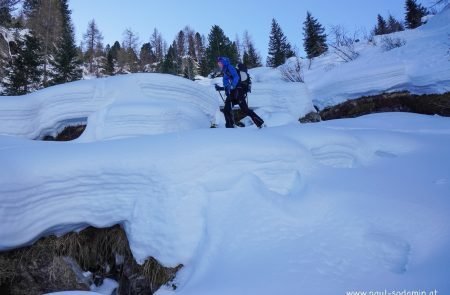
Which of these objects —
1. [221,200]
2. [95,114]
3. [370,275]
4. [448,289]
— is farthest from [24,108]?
[448,289]

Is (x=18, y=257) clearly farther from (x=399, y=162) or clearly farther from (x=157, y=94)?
(x=157, y=94)

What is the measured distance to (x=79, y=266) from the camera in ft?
12.1

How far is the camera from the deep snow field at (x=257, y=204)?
2.76 meters

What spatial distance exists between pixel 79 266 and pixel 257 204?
2.17 m

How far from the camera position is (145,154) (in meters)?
4.03

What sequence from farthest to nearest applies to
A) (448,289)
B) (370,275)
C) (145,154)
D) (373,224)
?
1. (145,154)
2. (373,224)
3. (370,275)
4. (448,289)

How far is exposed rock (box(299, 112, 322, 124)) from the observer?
36.3ft

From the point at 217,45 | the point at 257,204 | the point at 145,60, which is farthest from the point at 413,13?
the point at 257,204

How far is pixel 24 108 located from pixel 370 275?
8634mm

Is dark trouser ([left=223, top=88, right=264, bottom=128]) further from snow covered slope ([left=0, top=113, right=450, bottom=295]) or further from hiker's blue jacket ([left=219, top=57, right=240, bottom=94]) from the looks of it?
snow covered slope ([left=0, top=113, right=450, bottom=295])

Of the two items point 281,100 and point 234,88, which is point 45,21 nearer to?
point 281,100

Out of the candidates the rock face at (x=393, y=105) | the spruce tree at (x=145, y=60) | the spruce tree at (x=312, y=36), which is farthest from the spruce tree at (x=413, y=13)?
the spruce tree at (x=145, y=60)

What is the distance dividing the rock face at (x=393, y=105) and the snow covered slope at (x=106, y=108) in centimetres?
567

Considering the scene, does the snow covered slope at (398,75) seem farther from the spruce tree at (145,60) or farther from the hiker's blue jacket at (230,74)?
the spruce tree at (145,60)
